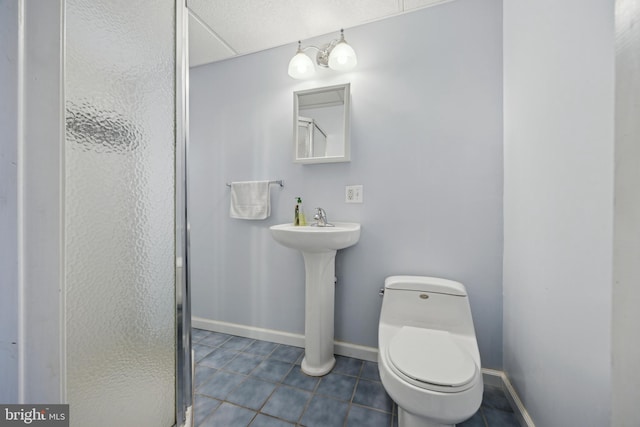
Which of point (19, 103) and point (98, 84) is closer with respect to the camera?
point (19, 103)

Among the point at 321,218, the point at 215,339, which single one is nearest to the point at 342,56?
the point at 321,218

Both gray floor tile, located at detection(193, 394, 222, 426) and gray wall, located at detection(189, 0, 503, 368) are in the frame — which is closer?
gray floor tile, located at detection(193, 394, 222, 426)

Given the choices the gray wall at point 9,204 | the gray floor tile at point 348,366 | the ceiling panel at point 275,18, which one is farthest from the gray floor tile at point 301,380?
the ceiling panel at point 275,18

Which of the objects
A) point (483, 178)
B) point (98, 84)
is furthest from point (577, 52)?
point (98, 84)

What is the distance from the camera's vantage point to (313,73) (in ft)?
5.24

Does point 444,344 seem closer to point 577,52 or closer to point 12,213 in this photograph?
point 577,52

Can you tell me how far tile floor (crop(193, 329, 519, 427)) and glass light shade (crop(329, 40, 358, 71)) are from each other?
188 centimetres

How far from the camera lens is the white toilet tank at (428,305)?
1.19 metres

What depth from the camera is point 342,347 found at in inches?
61.4

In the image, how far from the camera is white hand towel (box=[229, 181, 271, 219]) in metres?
1.71

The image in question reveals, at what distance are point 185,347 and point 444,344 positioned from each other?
3.27ft

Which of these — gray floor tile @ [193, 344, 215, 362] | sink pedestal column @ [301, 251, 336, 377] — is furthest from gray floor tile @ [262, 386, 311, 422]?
gray floor tile @ [193, 344, 215, 362]

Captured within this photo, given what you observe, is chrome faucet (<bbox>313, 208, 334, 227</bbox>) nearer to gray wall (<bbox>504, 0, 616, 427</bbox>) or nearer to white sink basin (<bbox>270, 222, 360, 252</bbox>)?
white sink basin (<bbox>270, 222, 360, 252</bbox>)

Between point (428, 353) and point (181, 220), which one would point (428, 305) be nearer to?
point (428, 353)
